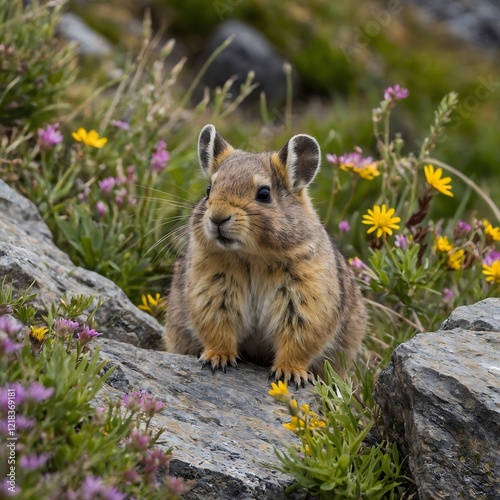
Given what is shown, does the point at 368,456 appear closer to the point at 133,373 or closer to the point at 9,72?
the point at 133,373

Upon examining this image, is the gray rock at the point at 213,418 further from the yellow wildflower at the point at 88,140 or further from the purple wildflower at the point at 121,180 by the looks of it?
the yellow wildflower at the point at 88,140

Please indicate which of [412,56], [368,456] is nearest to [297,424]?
[368,456]

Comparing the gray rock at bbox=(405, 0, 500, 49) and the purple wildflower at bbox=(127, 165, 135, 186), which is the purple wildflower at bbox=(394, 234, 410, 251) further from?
the gray rock at bbox=(405, 0, 500, 49)

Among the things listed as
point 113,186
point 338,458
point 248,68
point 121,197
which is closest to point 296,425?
point 338,458


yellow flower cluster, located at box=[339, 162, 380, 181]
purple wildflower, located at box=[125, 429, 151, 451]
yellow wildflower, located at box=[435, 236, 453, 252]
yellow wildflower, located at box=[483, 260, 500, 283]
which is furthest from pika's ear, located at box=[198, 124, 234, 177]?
purple wildflower, located at box=[125, 429, 151, 451]

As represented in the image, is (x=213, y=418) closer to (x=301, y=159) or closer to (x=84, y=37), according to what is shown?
(x=301, y=159)
